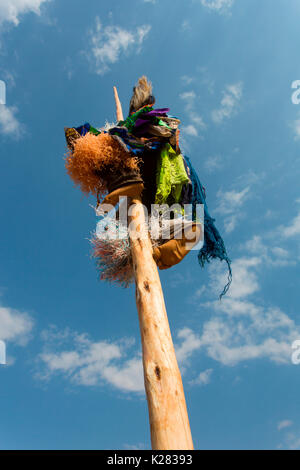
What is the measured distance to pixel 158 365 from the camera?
2.51 metres

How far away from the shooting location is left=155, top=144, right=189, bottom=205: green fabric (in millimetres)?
3938

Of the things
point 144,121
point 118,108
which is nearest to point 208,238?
point 144,121

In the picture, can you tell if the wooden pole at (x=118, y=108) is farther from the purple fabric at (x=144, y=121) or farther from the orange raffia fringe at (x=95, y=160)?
the orange raffia fringe at (x=95, y=160)

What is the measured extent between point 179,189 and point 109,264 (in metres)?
1.44

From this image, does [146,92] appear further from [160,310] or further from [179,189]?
[160,310]

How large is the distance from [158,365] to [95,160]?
2.66 metres

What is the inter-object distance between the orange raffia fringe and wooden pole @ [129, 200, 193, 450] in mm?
1178

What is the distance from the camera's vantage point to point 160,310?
2914 millimetres

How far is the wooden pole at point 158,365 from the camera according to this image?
2191 mm

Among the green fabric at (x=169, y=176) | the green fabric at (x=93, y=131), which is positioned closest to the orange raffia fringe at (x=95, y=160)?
the green fabric at (x=93, y=131)

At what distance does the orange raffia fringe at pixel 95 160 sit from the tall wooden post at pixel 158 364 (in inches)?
44.7

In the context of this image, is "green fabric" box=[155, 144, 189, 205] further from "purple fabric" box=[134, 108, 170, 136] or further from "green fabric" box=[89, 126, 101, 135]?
"green fabric" box=[89, 126, 101, 135]
